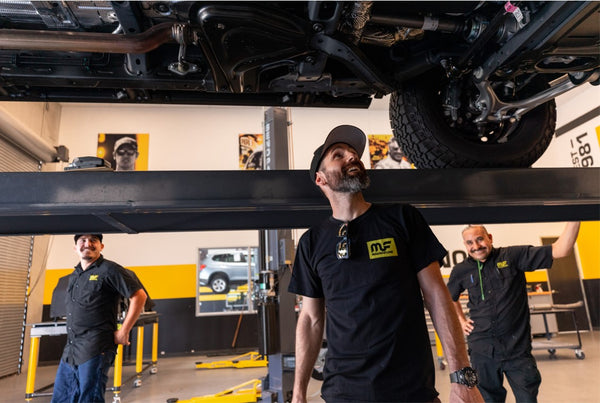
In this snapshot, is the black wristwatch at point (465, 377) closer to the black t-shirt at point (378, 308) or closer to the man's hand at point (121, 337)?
the black t-shirt at point (378, 308)

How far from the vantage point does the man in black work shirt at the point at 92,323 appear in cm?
279

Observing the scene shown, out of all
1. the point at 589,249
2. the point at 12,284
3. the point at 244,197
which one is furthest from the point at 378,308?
the point at 589,249

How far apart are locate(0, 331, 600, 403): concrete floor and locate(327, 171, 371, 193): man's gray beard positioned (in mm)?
3164

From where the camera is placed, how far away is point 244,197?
1502mm

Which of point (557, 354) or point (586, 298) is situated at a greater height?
point (586, 298)

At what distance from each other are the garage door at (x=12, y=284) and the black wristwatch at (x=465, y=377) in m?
6.36

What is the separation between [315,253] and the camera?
154 centimetres

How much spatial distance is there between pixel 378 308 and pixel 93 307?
2372 mm

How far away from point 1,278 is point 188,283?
289 cm

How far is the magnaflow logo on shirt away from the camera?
1.40 meters

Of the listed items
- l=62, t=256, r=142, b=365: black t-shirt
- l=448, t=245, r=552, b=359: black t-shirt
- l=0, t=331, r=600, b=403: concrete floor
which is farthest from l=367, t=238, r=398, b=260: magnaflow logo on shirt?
l=0, t=331, r=600, b=403: concrete floor

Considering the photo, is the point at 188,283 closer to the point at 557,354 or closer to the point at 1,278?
the point at 1,278

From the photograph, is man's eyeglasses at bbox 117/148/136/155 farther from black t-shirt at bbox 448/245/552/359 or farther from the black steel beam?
black t-shirt at bbox 448/245/552/359

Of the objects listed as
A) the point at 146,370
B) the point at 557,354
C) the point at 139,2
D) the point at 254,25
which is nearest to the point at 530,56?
the point at 254,25
